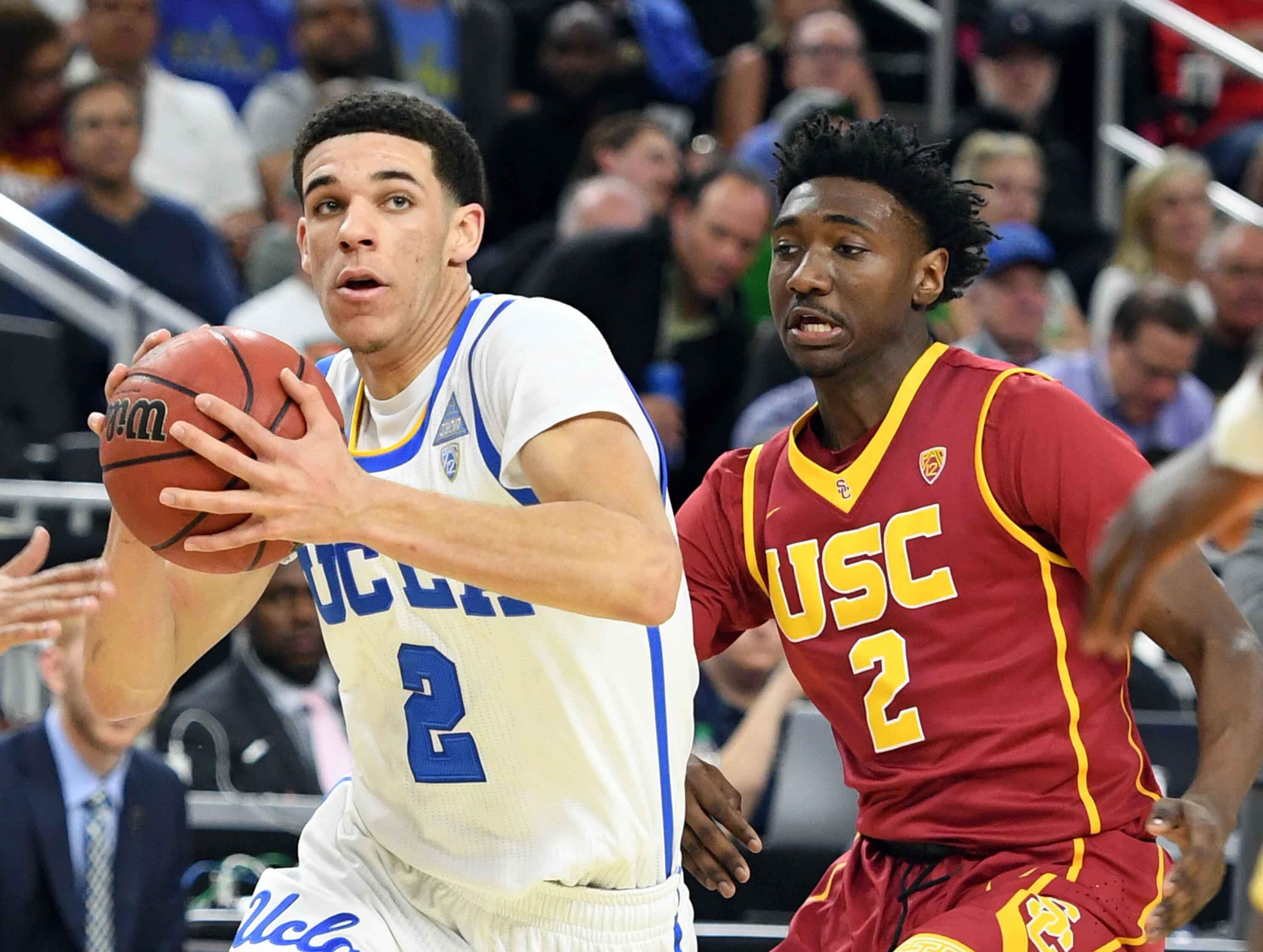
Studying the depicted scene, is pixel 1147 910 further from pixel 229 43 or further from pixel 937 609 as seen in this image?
pixel 229 43

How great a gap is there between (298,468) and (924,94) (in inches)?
339

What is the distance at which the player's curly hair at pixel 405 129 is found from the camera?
11.1 feet

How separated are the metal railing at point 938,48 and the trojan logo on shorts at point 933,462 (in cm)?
612

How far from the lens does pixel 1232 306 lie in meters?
8.13

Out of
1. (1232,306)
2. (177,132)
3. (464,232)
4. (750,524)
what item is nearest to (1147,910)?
(750,524)

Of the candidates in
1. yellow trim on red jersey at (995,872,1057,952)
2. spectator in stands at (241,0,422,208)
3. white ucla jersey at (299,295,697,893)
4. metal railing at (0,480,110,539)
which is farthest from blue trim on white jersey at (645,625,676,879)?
spectator in stands at (241,0,422,208)

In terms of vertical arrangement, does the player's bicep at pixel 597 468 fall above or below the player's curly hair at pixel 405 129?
below

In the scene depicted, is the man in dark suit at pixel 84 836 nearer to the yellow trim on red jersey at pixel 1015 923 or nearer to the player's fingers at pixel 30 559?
the player's fingers at pixel 30 559

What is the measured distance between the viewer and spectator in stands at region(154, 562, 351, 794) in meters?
5.81

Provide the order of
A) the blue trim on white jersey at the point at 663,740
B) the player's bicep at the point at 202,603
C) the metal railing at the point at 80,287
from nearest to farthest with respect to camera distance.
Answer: the blue trim on white jersey at the point at 663,740
the player's bicep at the point at 202,603
the metal railing at the point at 80,287

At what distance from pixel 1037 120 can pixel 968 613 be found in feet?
22.0

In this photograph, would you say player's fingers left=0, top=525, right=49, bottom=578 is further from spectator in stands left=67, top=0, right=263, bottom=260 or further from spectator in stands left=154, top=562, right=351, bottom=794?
spectator in stands left=67, top=0, right=263, bottom=260

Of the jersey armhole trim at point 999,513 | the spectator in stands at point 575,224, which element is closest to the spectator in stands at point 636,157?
the spectator in stands at point 575,224

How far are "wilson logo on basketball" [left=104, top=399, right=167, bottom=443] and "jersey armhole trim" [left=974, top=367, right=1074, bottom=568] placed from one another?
5.04 feet
